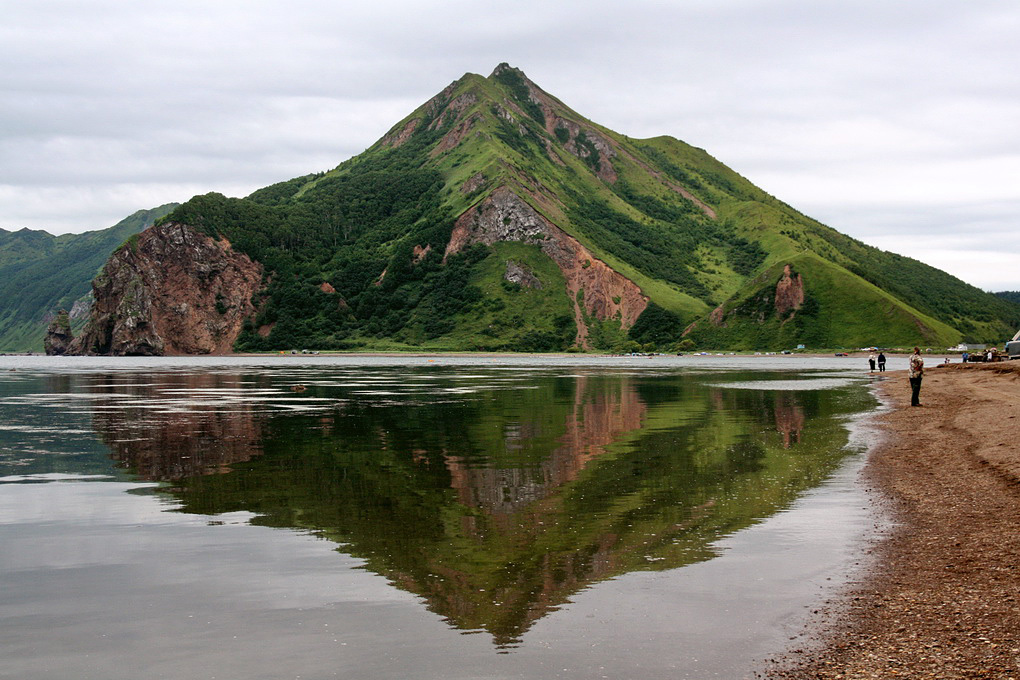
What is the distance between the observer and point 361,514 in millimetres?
21266

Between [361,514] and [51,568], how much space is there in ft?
23.3

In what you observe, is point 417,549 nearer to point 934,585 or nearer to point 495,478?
point 495,478

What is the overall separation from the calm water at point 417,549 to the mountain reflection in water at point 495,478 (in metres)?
0.12

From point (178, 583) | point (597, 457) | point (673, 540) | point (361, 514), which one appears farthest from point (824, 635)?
point (597, 457)

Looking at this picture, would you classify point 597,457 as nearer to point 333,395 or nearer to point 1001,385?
point 333,395

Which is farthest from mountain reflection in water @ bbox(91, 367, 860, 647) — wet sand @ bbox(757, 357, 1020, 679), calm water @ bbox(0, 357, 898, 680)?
wet sand @ bbox(757, 357, 1020, 679)

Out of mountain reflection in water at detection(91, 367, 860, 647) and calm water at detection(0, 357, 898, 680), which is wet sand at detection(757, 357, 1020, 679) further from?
mountain reflection in water at detection(91, 367, 860, 647)

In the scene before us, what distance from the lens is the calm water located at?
38.5 feet

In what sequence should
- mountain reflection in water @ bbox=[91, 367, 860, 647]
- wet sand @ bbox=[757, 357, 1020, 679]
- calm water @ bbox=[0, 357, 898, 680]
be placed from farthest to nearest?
1. mountain reflection in water @ bbox=[91, 367, 860, 647]
2. calm water @ bbox=[0, 357, 898, 680]
3. wet sand @ bbox=[757, 357, 1020, 679]

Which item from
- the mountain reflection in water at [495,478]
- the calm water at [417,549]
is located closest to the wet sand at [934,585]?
the calm water at [417,549]

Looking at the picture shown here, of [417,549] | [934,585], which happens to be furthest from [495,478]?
[934,585]

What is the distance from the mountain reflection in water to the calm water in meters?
0.12

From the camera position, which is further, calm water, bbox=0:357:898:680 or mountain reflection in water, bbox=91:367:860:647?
mountain reflection in water, bbox=91:367:860:647

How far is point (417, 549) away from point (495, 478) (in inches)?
361
